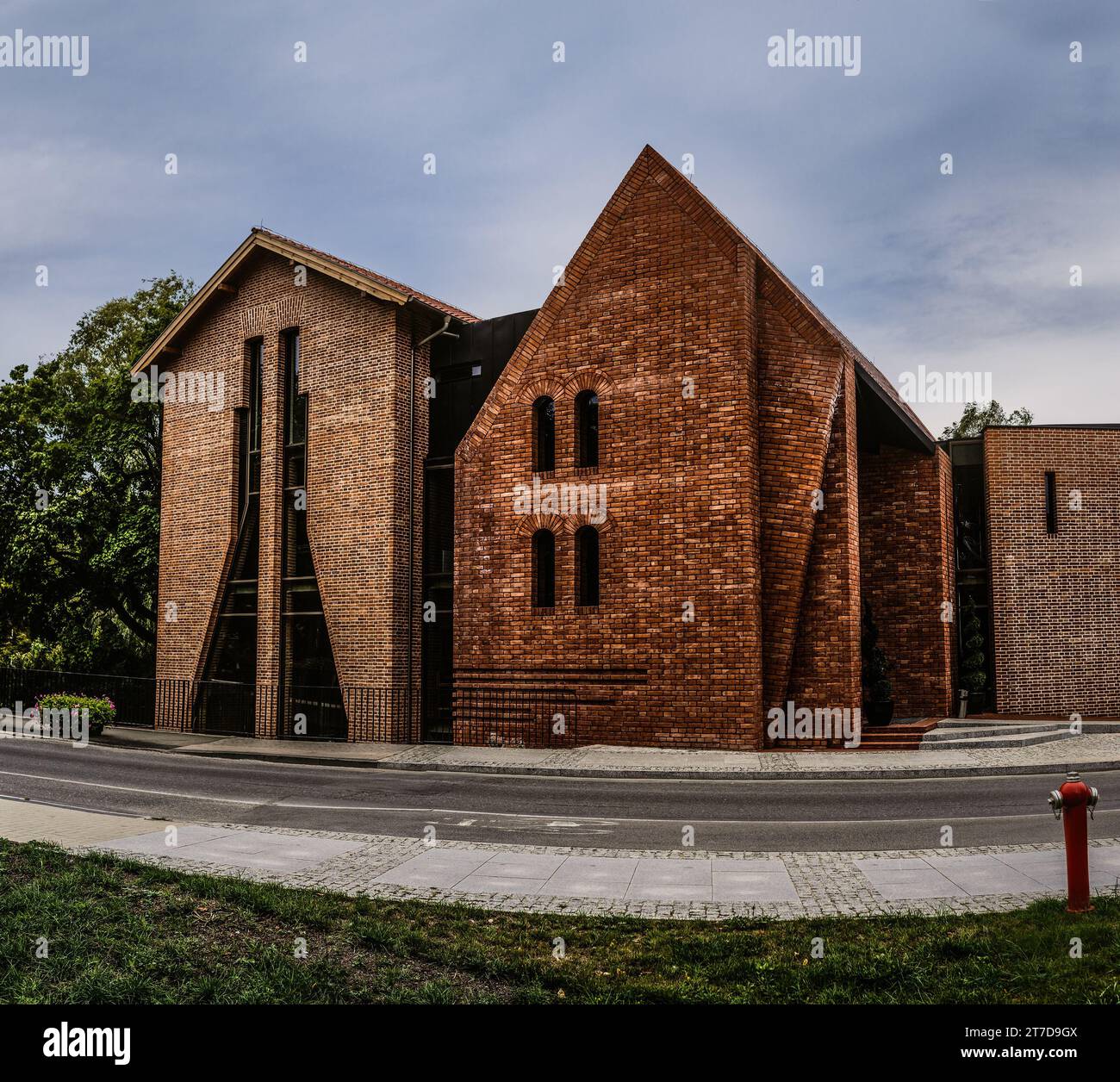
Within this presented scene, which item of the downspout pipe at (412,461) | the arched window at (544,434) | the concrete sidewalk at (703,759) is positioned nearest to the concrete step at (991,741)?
the concrete sidewalk at (703,759)

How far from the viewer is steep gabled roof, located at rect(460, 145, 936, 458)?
18938 mm

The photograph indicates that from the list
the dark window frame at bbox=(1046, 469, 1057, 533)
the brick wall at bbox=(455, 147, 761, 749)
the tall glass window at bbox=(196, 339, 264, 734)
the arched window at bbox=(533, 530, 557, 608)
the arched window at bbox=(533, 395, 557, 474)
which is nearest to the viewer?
the brick wall at bbox=(455, 147, 761, 749)

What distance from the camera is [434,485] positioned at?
22.5 m

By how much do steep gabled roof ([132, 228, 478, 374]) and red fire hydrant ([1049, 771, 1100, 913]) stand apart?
17.7 meters

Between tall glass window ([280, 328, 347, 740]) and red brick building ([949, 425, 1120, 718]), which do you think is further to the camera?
red brick building ([949, 425, 1120, 718])

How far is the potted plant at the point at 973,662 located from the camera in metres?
23.6

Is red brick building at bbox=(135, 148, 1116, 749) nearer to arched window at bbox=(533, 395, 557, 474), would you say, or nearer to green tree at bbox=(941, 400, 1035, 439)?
arched window at bbox=(533, 395, 557, 474)

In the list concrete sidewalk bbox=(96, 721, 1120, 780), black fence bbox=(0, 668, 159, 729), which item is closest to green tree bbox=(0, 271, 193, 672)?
black fence bbox=(0, 668, 159, 729)

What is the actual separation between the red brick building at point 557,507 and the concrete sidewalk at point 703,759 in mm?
957

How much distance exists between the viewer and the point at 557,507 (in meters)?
19.9

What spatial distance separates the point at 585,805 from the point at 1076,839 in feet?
23.7

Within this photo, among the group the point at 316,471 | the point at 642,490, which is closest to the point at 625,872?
the point at 642,490

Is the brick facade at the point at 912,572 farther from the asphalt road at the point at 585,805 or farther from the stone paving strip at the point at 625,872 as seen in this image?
the stone paving strip at the point at 625,872
